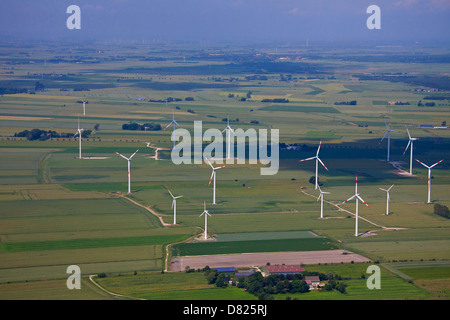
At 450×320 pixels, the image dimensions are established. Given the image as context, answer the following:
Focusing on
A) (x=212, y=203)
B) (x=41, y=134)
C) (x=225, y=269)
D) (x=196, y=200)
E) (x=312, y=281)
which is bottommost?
(x=312, y=281)

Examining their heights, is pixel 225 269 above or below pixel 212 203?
below

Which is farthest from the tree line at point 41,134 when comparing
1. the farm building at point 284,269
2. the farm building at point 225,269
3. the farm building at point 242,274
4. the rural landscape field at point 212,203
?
the farm building at point 242,274

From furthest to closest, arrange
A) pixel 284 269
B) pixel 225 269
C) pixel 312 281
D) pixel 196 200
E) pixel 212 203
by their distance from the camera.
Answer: pixel 196 200 < pixel 212 203 < pixel 225 269 < pixel 284 269 < pixel 312 281

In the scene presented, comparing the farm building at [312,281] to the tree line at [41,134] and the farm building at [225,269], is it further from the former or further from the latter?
the tree line at [41,134]

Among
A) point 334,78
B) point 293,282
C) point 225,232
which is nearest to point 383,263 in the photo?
point 293,282

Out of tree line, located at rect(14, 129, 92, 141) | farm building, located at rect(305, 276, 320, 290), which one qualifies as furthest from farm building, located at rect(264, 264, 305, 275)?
tree line, located at rect(14, 129, 92, 141)
